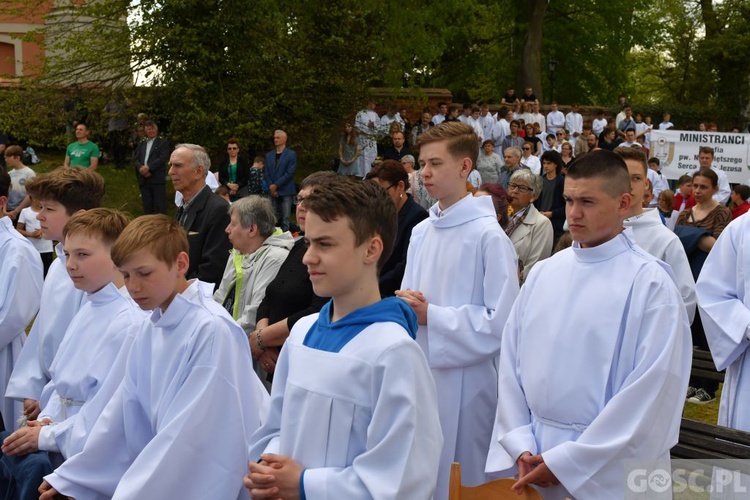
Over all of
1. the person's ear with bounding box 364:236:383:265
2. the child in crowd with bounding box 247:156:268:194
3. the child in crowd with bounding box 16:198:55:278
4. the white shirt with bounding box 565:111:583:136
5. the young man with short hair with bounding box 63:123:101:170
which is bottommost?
the child in crowd with bounding box 16:198:55:278

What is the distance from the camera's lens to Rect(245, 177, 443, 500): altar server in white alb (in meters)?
3.12

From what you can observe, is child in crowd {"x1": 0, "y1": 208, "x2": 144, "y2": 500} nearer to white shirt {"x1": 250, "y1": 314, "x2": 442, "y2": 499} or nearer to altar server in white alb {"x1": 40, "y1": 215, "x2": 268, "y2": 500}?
altar server in white alb {"x1": 40, "y1": 215, "x2": 268, "y2": 500}

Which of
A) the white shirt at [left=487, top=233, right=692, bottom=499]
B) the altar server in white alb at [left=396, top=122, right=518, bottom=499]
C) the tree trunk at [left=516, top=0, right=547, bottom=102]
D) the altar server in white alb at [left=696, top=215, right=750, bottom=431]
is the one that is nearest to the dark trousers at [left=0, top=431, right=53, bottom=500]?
the altar server in white alb at [left=396, top=122, right=518, bottom=499]

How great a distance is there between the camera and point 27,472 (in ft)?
14.9

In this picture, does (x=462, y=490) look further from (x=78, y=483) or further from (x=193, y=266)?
(x=193, y=266)

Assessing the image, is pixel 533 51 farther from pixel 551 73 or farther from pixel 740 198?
pixel 740 198

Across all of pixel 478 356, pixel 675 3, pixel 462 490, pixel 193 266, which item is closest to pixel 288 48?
pixel 193 266

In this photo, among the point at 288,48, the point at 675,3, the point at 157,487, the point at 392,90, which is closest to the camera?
the point at 157,487

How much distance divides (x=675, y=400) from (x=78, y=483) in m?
2.57

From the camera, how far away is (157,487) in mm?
3846

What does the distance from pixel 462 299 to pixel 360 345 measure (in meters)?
1.98

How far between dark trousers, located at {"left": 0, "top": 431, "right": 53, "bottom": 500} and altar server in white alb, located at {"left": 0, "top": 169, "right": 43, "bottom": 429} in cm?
116

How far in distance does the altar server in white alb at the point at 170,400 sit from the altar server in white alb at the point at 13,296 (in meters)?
1.82

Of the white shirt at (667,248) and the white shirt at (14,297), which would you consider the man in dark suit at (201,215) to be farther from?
the white shirt at (667,248)
